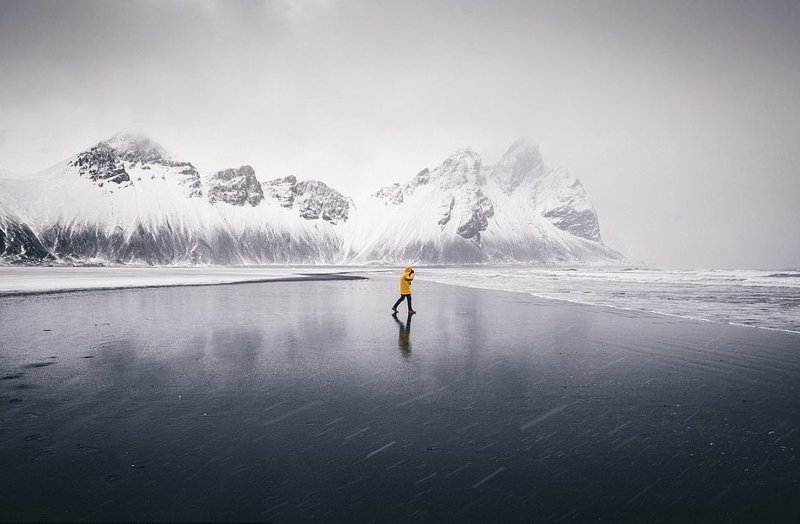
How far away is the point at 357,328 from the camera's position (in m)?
16.7

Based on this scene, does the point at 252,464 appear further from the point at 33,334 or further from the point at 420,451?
the point at 33,334

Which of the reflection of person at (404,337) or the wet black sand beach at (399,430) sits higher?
the wet black sand beach at (399,430)

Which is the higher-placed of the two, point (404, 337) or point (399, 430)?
point (399, 430)

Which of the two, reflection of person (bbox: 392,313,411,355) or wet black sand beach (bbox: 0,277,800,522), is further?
reflection of person (bbox: 392,313,411,355)

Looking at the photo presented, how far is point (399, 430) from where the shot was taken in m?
6.51

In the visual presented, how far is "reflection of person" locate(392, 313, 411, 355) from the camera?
41.4 feet

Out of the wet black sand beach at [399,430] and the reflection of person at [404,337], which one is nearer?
the wet black sand beach at [399,430]

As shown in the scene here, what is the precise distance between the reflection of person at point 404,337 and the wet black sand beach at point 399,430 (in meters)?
0.17

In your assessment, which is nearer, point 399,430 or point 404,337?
point 399,430

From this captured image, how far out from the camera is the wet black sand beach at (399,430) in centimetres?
455

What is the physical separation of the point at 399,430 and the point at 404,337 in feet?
26.9

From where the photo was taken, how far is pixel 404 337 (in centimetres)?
1470

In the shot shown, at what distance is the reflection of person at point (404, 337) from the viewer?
41.4 feet

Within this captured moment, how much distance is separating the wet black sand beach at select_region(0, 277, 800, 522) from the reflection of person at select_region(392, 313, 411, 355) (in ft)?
0.55
